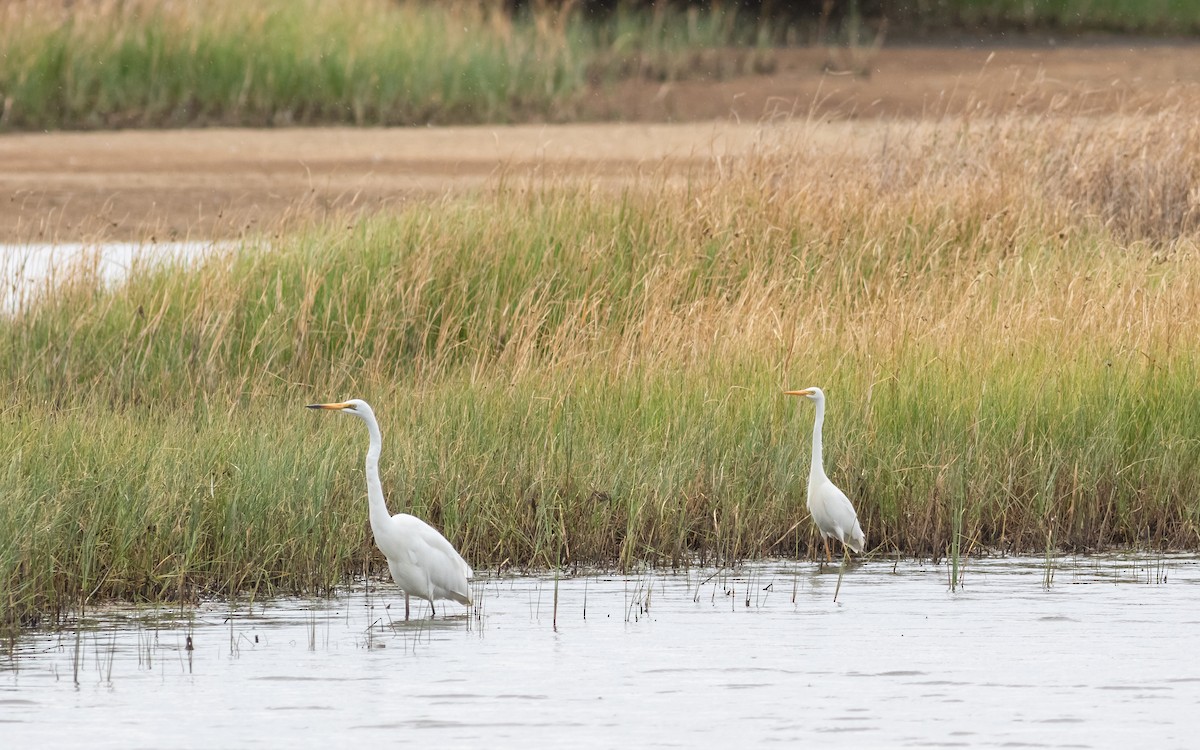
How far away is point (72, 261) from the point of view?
41.7ft

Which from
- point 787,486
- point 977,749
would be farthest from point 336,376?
point 977,749

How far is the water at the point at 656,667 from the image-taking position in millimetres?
6207

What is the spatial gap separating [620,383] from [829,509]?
2.03 metres

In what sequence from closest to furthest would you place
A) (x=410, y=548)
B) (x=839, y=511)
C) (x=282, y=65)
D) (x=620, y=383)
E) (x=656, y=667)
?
(x=656, y=667)
(x=410, y=548)
(x=839, y=511)
(x=620, y=383)
(x=282, y=65)

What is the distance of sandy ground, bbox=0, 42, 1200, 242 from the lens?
21.3m

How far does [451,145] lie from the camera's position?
27.4 metres

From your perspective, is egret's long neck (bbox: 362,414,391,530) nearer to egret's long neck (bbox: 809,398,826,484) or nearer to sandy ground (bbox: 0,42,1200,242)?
egret's long neck (bbox: 809,398,826,484)

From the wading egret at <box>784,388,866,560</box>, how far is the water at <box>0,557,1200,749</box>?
0.59 feet

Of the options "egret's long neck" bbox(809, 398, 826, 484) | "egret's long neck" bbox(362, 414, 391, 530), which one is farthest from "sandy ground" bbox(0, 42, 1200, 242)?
"egret's long neck" bbox(362, 414, 391, 530)

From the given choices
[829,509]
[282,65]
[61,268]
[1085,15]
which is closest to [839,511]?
[829,509]

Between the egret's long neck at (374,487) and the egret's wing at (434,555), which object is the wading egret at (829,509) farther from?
the egret's long neck at (374,487)

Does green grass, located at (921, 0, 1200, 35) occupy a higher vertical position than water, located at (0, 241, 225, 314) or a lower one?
higher

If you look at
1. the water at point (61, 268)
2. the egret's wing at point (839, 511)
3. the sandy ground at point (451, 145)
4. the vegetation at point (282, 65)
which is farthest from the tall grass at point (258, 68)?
the egret's wing at point (839, 511)

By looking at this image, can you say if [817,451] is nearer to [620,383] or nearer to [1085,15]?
[620,383]
